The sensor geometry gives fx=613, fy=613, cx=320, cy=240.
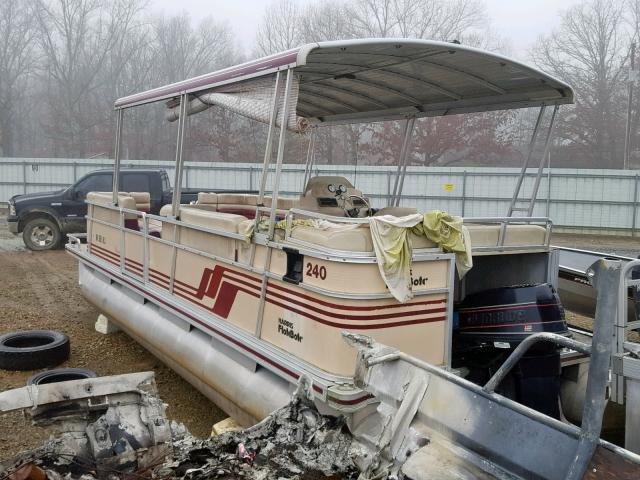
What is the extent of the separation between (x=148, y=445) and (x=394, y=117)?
14.4ft

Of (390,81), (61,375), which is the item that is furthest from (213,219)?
(61,375)

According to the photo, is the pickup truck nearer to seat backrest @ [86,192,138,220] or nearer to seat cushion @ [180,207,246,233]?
seat backrest @ [86,192,138,220]

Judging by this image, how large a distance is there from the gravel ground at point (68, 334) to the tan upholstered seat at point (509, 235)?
2.61m

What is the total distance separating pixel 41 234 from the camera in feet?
46.2

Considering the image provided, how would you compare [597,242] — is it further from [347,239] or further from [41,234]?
[347,239]

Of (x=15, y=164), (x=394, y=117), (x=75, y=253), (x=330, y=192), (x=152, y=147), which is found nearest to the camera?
(x=330, y=192)

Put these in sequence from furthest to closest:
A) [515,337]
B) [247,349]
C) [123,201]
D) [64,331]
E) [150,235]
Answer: [64,331] → [123,201] → [150,235] → [247,349] → [515,337]

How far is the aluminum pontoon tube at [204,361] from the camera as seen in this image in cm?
419

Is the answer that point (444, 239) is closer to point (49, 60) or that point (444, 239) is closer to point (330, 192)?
point (330, 192)

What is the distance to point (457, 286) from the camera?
15.3 feet

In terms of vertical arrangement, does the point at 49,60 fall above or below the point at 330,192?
above

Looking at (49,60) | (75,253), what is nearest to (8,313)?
(75,253)

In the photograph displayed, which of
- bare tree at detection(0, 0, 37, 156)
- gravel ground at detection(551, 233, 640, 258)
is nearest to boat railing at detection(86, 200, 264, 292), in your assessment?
gravel ground at detection(551, 233, 640, 258)

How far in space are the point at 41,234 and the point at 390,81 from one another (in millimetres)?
11273
